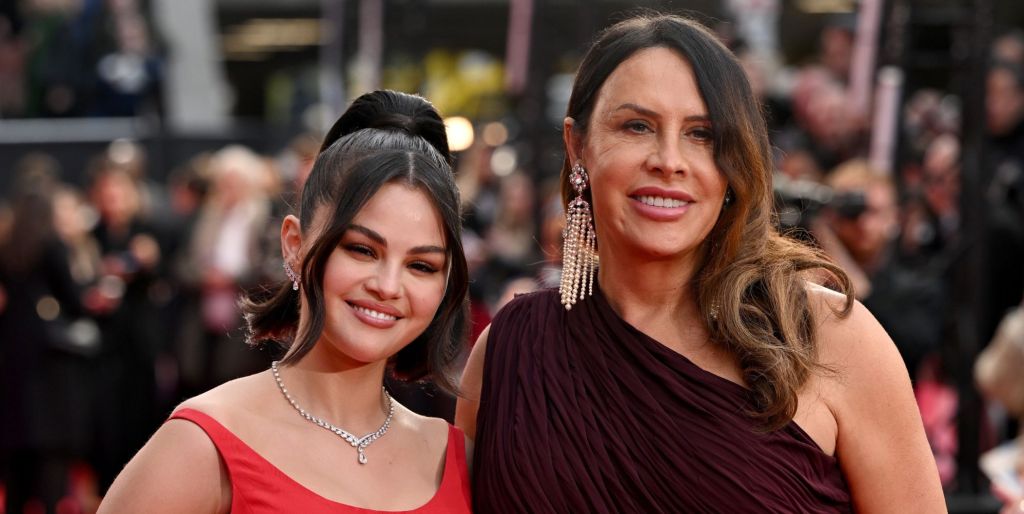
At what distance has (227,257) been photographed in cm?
811

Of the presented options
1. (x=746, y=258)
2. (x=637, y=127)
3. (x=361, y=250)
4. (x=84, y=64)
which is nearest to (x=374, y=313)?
(x=361, y=250)

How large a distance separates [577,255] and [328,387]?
1.91 ft

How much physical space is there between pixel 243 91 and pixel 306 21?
42.9 inches

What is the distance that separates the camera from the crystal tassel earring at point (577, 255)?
3.14 metres

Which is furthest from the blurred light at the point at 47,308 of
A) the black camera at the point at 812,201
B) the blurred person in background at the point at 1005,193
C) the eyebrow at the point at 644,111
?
the eyebrow at the point at 644,111

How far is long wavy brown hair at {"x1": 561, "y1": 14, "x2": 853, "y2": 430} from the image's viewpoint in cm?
285

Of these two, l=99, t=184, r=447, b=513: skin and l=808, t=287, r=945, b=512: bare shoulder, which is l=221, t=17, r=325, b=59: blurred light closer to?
l=99, t=184, r=447, b=513: skin

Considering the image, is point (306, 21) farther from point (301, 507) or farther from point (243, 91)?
point (301, 507)

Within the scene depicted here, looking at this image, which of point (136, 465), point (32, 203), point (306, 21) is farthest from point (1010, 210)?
point (306, 21)

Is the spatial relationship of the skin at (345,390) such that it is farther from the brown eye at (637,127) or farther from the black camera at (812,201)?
the black camera at (812,201)

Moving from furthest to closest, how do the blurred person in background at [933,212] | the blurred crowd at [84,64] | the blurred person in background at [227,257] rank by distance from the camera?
Answer: the blurred crowd at [84,64], the blurred person in background at [227,257], the blurred person in background at [933,212]

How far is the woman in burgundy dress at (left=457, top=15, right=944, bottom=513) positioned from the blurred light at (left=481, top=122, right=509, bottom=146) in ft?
26.3

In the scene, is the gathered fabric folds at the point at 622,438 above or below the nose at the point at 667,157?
below

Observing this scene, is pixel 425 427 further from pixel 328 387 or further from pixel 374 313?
pixel 374 313
